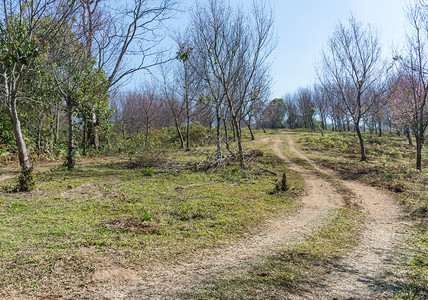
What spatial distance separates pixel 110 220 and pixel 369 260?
16.4 feet

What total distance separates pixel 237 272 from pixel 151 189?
5363mm

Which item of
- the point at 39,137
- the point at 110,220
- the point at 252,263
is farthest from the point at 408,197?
the point at 39,137

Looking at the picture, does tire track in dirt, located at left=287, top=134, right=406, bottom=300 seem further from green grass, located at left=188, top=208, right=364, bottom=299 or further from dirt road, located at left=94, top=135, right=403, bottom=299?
green grass, located at left=188, top=208, right=364, bottom=299

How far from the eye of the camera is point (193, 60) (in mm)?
17500

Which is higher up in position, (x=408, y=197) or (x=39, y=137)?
(x=39, y=137)

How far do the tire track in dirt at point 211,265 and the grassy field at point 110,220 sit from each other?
10.8 inches

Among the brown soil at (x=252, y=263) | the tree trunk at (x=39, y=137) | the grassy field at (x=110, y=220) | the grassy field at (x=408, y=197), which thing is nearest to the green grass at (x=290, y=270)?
the brown soil at (x=252, y=263)

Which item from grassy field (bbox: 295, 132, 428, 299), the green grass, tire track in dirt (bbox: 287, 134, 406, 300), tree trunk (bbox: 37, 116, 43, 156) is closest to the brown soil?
tire track in dirt (bbox: 287, 134, 406, 300)

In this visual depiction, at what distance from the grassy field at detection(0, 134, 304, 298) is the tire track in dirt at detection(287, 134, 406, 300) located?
81.0 inches

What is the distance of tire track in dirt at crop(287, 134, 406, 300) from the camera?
332 cm

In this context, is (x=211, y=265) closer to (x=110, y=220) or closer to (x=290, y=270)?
(x=290, y=270)

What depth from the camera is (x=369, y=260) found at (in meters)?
4.38

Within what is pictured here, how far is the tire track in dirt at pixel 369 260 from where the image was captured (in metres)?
3.32

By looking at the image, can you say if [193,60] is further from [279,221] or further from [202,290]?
[202,290]
